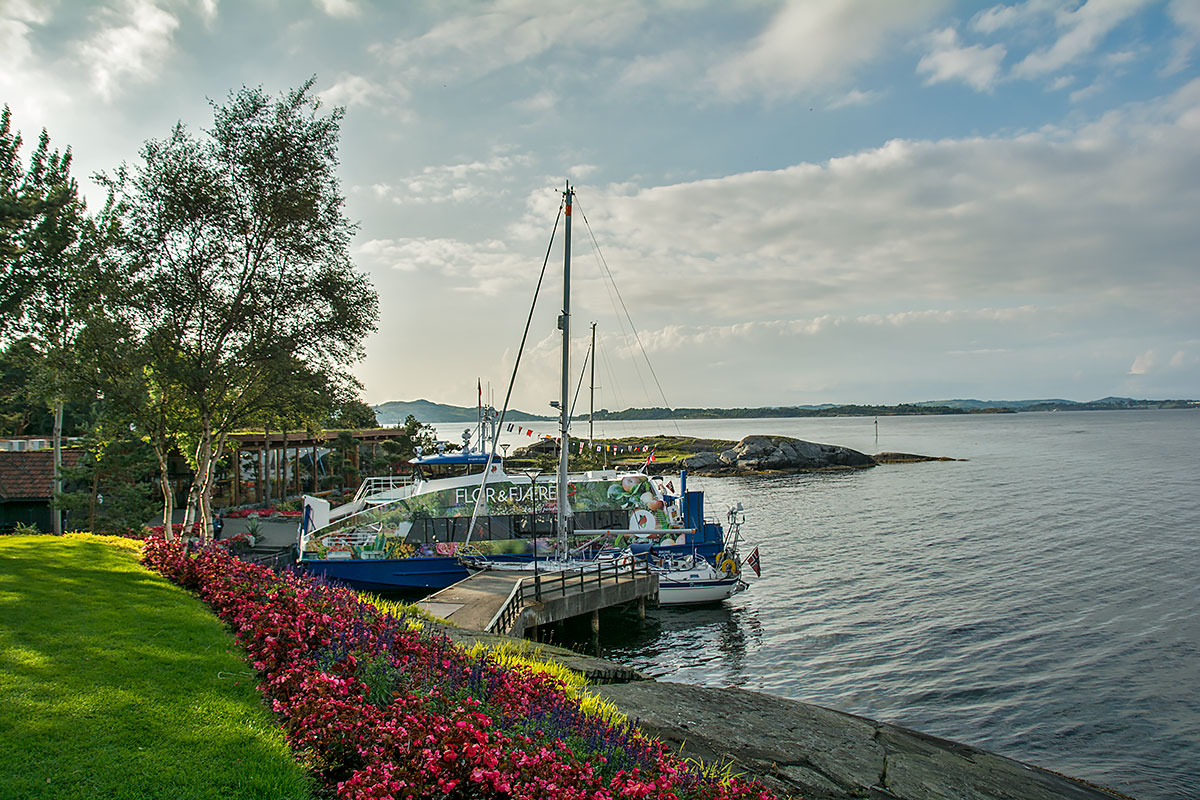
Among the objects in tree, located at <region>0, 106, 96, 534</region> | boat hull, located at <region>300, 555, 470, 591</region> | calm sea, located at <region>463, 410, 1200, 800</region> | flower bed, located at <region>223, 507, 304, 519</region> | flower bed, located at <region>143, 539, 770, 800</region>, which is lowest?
calm sea, located at <region>463, 410, 1200, 800</region>

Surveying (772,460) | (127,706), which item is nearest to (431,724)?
(127,706)

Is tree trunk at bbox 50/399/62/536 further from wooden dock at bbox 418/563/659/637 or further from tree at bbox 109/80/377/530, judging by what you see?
wooden dock at bbox 418/563/659/637

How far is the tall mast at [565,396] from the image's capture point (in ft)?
85.7

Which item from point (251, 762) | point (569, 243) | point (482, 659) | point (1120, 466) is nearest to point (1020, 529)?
point (569, 243)

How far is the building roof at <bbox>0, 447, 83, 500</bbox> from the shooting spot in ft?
90.8

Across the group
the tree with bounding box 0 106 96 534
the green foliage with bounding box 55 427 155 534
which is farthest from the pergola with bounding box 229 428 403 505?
the tree with bounding box 0 106 96 534

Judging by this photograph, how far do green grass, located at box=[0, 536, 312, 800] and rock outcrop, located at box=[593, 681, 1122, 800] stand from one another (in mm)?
5084

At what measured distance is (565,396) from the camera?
27.3 metres

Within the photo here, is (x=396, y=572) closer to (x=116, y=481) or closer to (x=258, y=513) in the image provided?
(x=258, y=513)

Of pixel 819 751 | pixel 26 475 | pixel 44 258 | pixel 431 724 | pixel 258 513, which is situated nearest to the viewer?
pixel 431 724

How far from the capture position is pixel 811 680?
1888 cm

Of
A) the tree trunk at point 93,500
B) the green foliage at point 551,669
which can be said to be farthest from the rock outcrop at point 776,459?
the green foliage at point 551,669

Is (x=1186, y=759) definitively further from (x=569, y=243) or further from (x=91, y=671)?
(x=569, y=243)

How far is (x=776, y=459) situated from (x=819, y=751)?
76.9m
